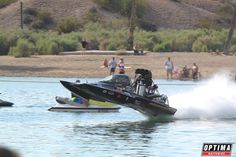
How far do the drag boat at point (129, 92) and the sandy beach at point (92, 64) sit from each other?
2894 centimetres

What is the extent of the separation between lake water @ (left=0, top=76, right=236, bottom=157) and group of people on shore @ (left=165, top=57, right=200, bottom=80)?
19.4 m

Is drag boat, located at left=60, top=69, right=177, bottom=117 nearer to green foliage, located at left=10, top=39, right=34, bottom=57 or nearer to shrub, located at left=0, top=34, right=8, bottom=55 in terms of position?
green foliage, located at left=10, top=39, right=34, bottom=57

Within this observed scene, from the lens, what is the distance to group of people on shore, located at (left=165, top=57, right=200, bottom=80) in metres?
60.9

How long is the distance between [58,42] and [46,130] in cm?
4859

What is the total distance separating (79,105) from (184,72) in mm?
28392

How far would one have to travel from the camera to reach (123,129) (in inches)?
1149

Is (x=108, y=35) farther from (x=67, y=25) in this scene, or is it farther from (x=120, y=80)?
(x=120, y=80)

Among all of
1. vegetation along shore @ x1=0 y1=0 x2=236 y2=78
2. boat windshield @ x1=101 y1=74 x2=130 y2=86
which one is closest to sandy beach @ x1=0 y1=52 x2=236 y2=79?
vegetation along shore @ x1=0 y1=0 x2=236 y2=78

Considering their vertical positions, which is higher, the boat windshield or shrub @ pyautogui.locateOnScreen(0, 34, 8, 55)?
the boat windshield

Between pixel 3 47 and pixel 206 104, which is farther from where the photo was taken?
pixel 3 47

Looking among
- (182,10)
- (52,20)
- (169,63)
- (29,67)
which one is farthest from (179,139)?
(182,10)

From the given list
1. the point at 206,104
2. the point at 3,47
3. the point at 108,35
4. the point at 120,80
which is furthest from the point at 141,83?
the point at 108,35

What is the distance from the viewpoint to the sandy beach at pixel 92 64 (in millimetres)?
62188

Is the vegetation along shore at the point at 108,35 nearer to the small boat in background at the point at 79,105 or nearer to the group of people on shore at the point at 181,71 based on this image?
the group of people on shore at the point at 181,71
